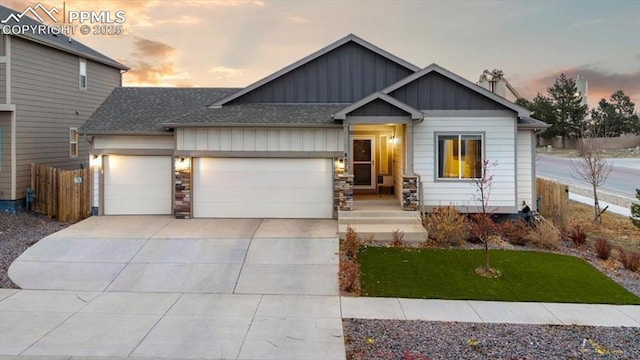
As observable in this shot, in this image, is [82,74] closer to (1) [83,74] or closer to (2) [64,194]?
(1) [83,74]

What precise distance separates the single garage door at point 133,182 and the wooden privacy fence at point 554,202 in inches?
489

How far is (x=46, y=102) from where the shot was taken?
51.1 feet

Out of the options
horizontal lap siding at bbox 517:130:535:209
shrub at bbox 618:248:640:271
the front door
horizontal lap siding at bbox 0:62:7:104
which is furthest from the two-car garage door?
shrub at bbox 618:248:640:271

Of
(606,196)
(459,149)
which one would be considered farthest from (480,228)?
(606,196)

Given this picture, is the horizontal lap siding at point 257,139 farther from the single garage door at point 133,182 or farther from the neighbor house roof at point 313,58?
the neighbor house roof at point 313,58

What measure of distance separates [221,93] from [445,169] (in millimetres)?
9683

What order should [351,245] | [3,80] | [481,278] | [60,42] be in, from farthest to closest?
[60,42] → [3,80] → [351,245] → [481,278]

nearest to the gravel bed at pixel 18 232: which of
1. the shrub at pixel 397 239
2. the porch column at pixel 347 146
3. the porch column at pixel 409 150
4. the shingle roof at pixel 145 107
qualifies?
the shingle roof at pixel 145 107

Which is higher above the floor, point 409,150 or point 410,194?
point 409,150

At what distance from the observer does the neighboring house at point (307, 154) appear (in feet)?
41.4

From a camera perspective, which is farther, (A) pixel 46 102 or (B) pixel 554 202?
(A) pixel 46 102

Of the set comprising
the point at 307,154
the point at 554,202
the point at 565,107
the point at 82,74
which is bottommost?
the point at 554,202

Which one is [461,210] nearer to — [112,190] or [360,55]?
[360,55]

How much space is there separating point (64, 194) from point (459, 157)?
41.7 feet
